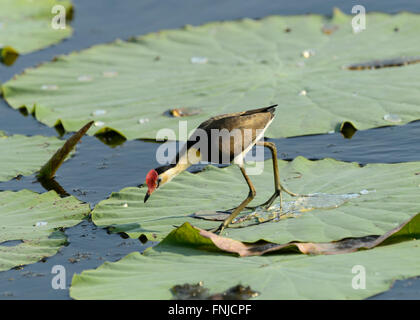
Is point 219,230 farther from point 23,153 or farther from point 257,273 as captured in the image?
point 23,153

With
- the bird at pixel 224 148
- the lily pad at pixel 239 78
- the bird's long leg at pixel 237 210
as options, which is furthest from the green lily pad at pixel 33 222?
the lily pad at pixel 239 78

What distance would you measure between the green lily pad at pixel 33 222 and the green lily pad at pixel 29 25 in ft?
12.9

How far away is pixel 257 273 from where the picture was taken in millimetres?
3688

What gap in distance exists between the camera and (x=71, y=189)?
5480mm

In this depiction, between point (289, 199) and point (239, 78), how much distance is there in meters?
2.45

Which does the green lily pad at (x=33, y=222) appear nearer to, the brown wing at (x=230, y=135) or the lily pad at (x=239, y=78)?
the brown wing at (x=230, y=135)

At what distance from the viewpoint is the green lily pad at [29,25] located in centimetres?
866

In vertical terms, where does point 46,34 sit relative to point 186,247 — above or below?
above

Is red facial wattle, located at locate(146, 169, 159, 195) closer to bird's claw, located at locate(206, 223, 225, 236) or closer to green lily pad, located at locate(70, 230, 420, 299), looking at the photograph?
bird's claw, located at locate(206, 223, 225, 236)

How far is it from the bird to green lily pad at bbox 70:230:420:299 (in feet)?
2.04
